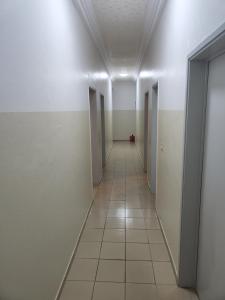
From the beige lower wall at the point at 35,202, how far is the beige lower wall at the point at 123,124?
27.9ft

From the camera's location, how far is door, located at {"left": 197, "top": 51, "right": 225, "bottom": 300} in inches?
53.6

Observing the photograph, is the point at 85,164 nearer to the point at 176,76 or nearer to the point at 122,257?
the point at 122,257

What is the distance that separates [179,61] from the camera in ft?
6.14

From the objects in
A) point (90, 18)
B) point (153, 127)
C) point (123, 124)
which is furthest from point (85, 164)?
point (123, 124)

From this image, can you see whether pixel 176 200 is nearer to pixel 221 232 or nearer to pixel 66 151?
pixel 221 232

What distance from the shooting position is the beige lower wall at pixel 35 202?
1098mm

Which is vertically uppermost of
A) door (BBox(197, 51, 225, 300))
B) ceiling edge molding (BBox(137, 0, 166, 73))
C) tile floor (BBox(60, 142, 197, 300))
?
ceiling edge molding (BBox(137, 0, 166, 73))

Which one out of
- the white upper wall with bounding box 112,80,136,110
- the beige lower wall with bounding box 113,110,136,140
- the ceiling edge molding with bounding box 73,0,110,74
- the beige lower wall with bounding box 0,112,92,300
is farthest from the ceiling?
the beige lower wall with bounding box 113,110,136,140

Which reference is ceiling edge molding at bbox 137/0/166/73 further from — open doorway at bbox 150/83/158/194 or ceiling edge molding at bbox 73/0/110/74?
open doorway at bbox 150/83/158/194

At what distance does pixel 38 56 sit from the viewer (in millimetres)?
1456

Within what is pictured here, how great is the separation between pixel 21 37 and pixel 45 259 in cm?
157

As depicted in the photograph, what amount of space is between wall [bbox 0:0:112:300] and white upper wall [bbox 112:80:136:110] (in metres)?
8.27

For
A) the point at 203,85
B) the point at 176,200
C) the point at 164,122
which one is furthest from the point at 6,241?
the point at 164,122

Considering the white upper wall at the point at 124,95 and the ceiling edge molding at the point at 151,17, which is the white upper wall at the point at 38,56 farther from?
the white upper wall at the point at 124,95
